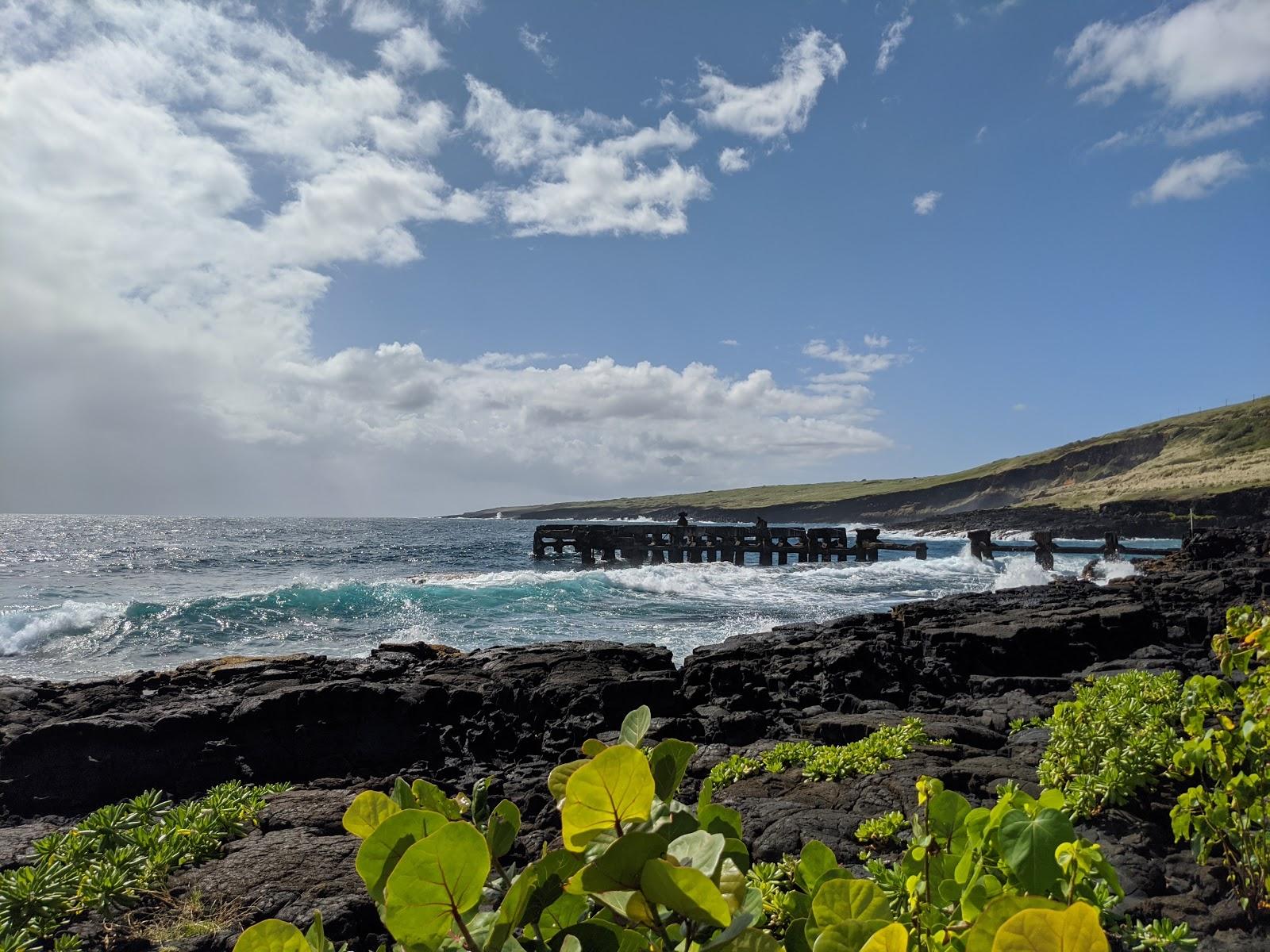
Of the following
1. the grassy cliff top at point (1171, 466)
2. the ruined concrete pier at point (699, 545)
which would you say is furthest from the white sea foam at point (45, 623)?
the grassy cliff top at point (1171, 466)

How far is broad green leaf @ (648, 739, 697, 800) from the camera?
1195mm

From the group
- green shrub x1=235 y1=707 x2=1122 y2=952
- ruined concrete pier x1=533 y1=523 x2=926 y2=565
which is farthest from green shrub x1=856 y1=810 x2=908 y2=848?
ruined concrete pier x1=533 y1=523 x2=926 y2=565

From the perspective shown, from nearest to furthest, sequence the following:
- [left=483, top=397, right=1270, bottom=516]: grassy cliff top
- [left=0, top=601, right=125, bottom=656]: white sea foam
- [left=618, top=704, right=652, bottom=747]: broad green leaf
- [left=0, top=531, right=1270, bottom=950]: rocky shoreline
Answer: [left=618, top=704, right=652, bottom=747]: broad green leaf, [left=0, top=531, right=1270, bottom=950]: rocky shoreline, [left=0, top=601, right=125, bottom=656]: white sea foam, [left=483, top=397, right=1270, bottom=516]: grassy cliff top

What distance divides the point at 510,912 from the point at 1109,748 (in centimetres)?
406

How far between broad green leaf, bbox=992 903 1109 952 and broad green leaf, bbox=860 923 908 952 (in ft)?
0.30

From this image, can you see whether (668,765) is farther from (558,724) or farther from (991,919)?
(558,724)

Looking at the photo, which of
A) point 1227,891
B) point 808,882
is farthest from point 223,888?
point 1227,891

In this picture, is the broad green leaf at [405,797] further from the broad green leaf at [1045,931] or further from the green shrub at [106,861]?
the green shrub at [106,861]

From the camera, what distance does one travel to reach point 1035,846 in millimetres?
1483

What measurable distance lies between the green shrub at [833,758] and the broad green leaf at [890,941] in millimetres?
4595

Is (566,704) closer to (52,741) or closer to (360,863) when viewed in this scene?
(52,741)

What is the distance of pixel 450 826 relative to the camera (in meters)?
0.86

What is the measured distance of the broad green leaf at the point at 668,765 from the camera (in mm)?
1195

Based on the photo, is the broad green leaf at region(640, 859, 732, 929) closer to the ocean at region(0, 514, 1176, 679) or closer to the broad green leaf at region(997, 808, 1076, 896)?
the broad green leaf at region(997, 808, 1076, 896)
